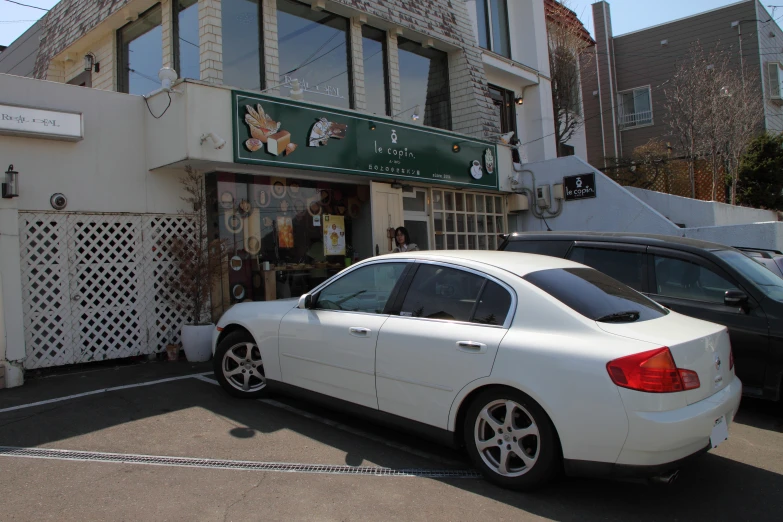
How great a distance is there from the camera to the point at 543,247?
21.4ft

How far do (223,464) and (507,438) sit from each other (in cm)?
205

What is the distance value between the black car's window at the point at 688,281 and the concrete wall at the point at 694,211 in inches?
281

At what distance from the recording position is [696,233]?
35.4ft

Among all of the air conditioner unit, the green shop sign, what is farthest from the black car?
the air conditioner unit

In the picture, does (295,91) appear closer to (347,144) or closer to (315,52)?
(347,144)

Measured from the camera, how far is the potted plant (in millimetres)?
7827

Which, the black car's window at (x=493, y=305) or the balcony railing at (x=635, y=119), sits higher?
the balcony railing at (x=635, y=119)

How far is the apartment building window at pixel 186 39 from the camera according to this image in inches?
A: 361

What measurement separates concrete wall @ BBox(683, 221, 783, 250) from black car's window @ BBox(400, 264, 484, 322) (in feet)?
27.4

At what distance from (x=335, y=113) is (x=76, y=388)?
5.64m

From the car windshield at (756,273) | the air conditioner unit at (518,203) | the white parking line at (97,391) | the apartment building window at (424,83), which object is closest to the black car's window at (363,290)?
the white parking line at (97,391)

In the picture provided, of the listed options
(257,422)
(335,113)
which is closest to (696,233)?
(335,113)

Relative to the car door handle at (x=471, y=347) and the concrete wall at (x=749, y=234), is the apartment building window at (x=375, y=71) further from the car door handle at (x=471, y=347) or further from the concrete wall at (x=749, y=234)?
the car door handle at (x=471, y=347)

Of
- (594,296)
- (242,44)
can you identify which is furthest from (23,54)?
(594,296)
